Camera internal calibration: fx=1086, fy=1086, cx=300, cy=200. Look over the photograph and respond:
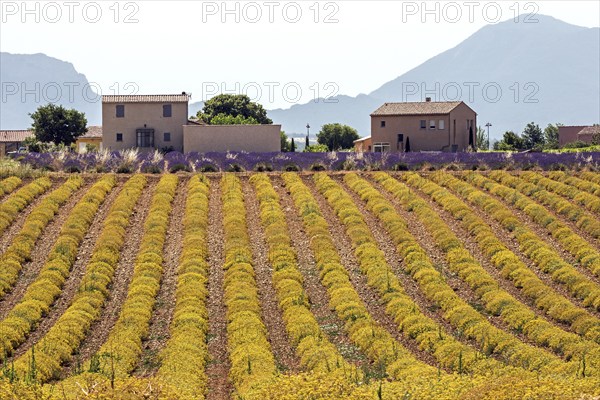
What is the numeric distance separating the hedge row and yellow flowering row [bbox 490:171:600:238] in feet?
37.2

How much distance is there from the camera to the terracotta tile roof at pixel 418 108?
78.6 metres

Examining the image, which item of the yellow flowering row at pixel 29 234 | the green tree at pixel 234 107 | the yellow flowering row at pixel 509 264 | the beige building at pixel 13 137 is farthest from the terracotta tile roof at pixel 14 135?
the yellow flowering row at pixel 509 264

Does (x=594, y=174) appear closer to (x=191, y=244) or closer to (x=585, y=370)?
(x=191, y=244)

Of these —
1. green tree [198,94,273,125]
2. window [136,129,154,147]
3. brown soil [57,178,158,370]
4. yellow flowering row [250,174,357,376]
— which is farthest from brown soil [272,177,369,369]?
green tree [198,94,273,125]

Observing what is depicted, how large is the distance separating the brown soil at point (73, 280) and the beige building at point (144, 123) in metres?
30.0

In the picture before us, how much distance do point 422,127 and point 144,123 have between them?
70.2 ft

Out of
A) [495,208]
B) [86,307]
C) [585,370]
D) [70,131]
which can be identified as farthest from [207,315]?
[70,131]

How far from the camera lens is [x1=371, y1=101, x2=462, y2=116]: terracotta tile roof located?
258ft

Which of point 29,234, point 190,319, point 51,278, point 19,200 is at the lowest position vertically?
point 190,319

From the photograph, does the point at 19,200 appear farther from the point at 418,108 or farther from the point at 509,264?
the point at 418,108

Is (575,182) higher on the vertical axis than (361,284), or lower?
higher

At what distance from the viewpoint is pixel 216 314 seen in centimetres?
2538

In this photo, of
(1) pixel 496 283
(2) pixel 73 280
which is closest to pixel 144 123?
(2) pixel 73 280

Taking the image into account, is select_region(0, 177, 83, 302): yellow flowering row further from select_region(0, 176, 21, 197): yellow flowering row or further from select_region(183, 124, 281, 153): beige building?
select_region(183, 124, 281, 153): beige building
